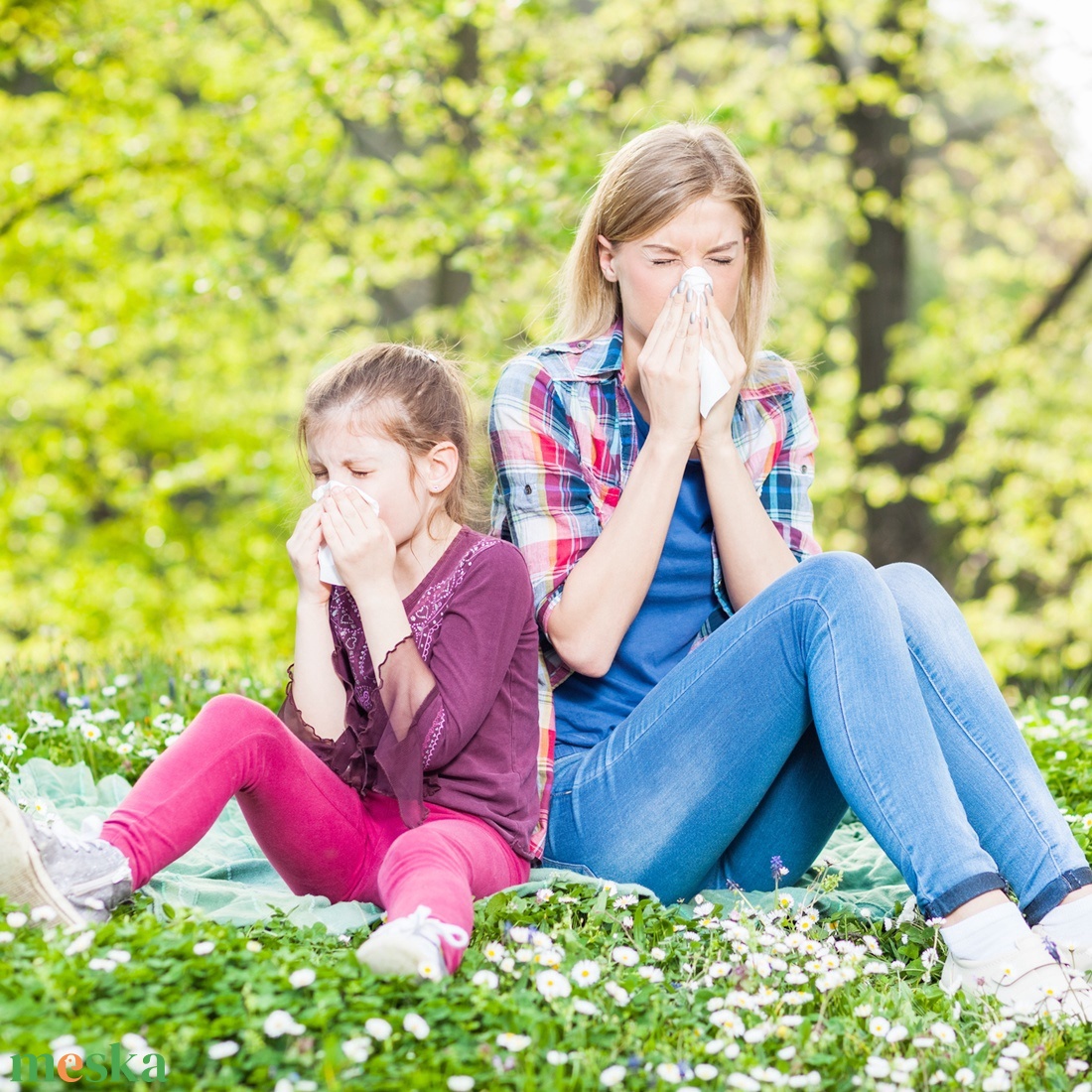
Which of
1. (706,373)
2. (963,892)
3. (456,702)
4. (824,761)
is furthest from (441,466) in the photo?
(963,892)

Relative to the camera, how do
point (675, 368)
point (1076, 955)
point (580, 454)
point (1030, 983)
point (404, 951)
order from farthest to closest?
1. point (580, 454)
2. point (675, 368)
3. point (1076, 955)
4. point (1030, 983)
5. point (404, 951)

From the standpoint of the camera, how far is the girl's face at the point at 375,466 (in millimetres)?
2400

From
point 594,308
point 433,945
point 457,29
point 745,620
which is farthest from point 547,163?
point 433,945

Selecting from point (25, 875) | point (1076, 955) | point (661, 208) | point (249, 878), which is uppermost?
point (661, 208)

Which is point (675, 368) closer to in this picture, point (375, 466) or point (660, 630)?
point (660, 630)

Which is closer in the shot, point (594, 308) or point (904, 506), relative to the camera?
point (594, 308)

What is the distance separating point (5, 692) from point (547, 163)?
394 centimetres

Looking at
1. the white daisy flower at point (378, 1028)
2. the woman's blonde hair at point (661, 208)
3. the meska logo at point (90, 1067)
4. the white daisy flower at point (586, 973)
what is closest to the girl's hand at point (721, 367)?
the woman's blonde hair at point (661, 208)

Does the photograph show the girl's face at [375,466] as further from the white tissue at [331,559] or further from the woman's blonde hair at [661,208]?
the woman's blonde hair at [661,208]

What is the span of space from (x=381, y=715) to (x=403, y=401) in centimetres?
63

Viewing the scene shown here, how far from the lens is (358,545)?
7.41 ft

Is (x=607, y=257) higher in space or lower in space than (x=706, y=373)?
higher

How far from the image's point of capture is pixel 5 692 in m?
3.67

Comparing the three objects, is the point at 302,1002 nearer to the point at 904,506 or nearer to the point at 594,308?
the point at 594,308
